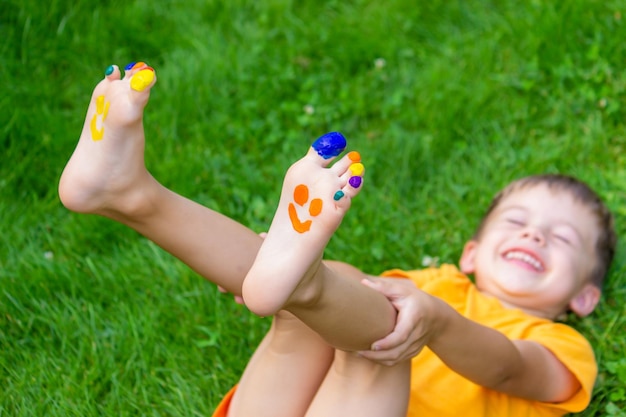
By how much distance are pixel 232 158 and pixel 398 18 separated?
1101 millimetres

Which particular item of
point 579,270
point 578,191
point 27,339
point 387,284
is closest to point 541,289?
point 579,270

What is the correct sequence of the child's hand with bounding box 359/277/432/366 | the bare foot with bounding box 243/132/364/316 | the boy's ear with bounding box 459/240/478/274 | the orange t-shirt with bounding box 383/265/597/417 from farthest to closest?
1. the boy's ear with bounding box 459/240/478/274
2. the orange t-shirt with bounding box 383/265/597/417
3. the child's hand with bounding box 359/277/432/366
4. the bare foot with bounding box 243/132/364/316

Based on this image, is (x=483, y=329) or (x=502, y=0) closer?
(x=483, y=329)

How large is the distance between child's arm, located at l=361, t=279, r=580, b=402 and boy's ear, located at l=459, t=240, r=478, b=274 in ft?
1.82

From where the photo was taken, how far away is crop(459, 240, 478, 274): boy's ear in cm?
287

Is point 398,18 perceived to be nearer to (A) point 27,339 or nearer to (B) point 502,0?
(B) point 502,0

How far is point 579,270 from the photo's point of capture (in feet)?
8.80

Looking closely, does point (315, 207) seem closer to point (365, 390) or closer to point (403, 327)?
point (403, 327)

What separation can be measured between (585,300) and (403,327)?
43.2 inches

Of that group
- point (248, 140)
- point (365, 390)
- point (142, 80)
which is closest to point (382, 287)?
point (365, 390)

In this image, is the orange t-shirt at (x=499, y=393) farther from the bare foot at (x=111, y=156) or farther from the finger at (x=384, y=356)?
the bare foot at (x=111, y=156)

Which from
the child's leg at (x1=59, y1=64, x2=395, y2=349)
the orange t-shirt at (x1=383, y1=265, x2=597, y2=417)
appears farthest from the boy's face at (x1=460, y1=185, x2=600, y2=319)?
the child's leg at (x1=59, y1=64, x2=395, y2=349)

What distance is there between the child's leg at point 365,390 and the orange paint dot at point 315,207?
1.78 ft

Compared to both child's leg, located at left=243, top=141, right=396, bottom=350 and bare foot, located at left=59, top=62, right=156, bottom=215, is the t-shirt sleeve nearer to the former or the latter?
child's leg, located at left=243, top=141, right=396, bottom=350
